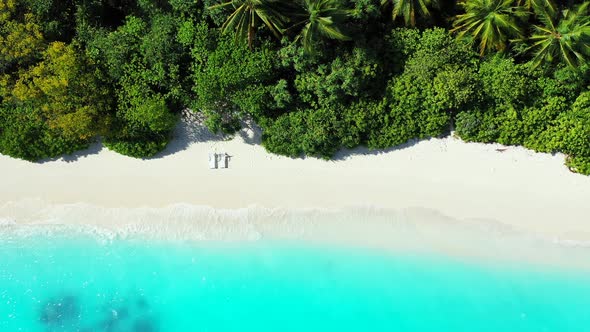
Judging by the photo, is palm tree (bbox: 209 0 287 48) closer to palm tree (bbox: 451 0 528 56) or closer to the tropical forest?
the tropical forest

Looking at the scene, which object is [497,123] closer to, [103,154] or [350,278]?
[350,278]

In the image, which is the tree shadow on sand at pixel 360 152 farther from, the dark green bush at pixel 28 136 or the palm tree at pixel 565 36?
the dark green bush at pixel 28 136

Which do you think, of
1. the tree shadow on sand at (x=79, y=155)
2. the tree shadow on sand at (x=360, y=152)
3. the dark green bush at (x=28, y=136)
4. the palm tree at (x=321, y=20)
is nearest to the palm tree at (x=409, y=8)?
the palm tree at (x=321, y=20)

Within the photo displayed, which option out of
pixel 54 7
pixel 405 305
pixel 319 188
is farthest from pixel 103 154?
pixel 405 305

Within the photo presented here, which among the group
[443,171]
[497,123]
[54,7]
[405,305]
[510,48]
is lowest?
[405,305]

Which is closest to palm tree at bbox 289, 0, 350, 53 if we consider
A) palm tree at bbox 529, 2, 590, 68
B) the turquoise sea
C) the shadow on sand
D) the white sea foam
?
the shadow on sand

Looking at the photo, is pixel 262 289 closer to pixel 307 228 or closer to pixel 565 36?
pixel 307 228
